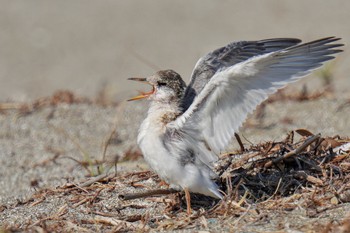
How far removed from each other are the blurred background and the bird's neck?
5.45 metres

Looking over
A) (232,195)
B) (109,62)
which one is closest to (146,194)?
(232,195)

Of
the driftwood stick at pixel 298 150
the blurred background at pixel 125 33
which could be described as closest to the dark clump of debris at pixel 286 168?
the driftwood stick at pixel 298 150

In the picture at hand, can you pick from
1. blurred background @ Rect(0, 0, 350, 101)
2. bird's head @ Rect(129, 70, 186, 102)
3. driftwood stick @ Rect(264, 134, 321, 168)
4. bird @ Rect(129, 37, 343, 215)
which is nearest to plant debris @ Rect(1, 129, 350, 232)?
driftwood stick @ Rect(264, 134, 321, 168)

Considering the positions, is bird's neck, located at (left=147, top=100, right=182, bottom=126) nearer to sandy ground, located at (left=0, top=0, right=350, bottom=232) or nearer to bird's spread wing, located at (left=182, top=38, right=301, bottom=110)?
bird's spread wing, located at (left=182, top=38, right=301, bottom=110)

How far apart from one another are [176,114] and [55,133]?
3052mm

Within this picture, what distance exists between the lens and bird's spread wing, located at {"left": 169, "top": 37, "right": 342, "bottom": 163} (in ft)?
16.1

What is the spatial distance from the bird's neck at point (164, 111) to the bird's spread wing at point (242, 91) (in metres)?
0.20

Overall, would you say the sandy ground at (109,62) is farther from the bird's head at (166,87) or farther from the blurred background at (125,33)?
the bird's head at (166,87)

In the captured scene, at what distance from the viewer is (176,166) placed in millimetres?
5027

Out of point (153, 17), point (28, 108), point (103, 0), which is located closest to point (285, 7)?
point (153, 17)

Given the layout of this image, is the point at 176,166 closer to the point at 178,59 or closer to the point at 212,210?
the point at 212,210

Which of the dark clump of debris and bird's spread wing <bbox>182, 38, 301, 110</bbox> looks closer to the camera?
the dark clump of debris

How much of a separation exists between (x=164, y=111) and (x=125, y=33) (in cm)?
799

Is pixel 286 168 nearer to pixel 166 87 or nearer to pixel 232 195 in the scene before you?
pixel 232 195
